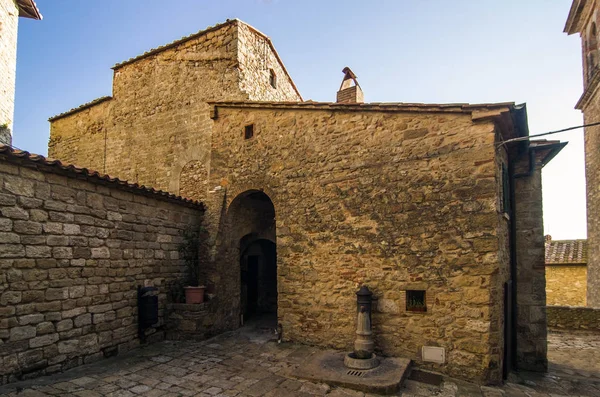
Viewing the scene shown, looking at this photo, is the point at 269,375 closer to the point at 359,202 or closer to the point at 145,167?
the point at 359,202

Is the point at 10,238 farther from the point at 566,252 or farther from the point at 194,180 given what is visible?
the point at 566,252

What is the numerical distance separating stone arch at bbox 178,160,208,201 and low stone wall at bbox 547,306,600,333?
37.5ft

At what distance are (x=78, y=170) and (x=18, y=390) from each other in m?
3.11

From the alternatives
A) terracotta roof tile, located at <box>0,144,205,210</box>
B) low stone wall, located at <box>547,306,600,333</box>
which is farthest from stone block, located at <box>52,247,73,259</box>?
low stone wall, located at <box>547,306,600,333</box>

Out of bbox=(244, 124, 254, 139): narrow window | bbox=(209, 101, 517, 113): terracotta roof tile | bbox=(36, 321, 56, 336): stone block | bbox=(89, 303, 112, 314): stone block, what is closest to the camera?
bbox=(36, 321, 56, 336): stone block

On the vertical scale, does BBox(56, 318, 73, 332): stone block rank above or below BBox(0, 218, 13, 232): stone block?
below

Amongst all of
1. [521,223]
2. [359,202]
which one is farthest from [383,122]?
[521,223]

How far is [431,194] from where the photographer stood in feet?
20.0

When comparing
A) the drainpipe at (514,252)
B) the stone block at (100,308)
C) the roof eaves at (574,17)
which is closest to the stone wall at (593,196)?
the roof eaves at (574,17)

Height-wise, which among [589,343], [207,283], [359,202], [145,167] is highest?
[145,167]

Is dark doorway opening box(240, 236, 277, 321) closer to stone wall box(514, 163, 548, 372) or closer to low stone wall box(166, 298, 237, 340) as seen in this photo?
low stone wall box(166, 298, 237, 340)

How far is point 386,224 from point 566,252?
54.5 feet

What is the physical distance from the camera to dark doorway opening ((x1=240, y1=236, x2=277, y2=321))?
10.8m

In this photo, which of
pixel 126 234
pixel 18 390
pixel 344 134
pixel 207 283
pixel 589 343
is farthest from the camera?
pixel 589 343
